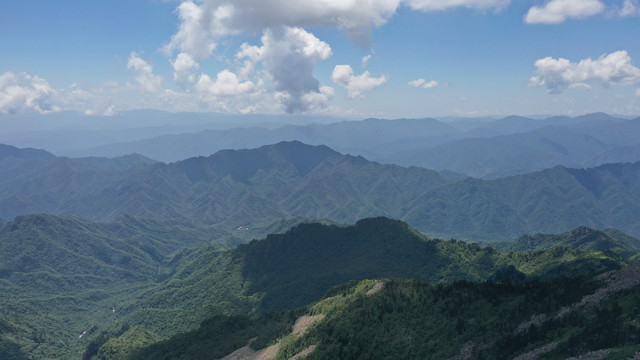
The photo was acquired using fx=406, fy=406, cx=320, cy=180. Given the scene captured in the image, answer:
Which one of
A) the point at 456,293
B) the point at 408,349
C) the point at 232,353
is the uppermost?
the point at 456,293

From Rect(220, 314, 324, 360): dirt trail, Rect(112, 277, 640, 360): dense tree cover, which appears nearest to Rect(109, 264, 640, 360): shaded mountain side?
Rect(112, 277, 640, 360): dense tree cover

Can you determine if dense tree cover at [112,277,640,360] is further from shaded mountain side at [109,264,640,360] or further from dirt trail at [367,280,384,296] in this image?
dirt trail at [367,280,384,296]

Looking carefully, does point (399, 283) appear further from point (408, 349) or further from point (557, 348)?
point (557, 348)

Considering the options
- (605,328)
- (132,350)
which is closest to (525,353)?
(605,328)

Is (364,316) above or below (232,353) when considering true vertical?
above

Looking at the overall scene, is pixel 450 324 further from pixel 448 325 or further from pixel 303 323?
pixel 303 323

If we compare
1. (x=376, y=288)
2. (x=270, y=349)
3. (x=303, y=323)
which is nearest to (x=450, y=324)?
(x=376, y=288)

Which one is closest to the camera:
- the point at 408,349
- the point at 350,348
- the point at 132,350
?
the point at 408,349

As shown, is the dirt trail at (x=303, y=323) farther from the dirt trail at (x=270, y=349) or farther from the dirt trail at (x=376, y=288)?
the dirt trail at (x=376, y=288)
